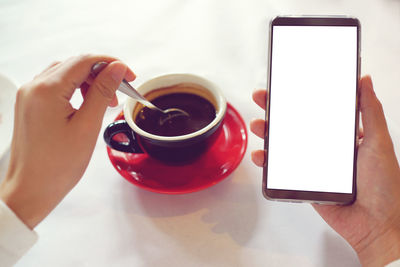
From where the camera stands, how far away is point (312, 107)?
0.45m

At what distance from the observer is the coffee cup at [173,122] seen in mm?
454

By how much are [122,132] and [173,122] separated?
77 mm

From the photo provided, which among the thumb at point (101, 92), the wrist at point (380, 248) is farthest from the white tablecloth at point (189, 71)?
the thumb at point (101, 92)

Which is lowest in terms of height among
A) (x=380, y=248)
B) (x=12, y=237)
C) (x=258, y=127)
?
(x=380, y=248)

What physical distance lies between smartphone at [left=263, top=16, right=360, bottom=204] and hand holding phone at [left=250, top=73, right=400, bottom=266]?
15 mm

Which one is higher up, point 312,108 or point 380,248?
point 312,108

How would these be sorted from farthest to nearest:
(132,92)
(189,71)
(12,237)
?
(189,71) → (132,92) → (12,237)

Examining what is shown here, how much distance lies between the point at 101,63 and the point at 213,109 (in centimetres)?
17

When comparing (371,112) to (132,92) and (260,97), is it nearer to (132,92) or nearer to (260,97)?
(260,97)

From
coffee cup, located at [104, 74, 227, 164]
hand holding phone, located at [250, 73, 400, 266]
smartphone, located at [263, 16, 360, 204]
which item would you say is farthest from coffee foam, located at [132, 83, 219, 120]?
hand holding phone, located at [250, 73, 400, 266]

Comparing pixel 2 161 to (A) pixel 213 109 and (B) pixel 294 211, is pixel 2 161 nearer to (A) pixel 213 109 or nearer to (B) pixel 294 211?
(A) pixel 213 109

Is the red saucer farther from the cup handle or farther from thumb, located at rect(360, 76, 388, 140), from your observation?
thumb, located at rect(360, 76, 388, 140)

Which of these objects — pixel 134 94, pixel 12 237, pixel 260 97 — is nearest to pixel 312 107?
pixel 260 97

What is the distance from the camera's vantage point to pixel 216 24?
715 millimetres
